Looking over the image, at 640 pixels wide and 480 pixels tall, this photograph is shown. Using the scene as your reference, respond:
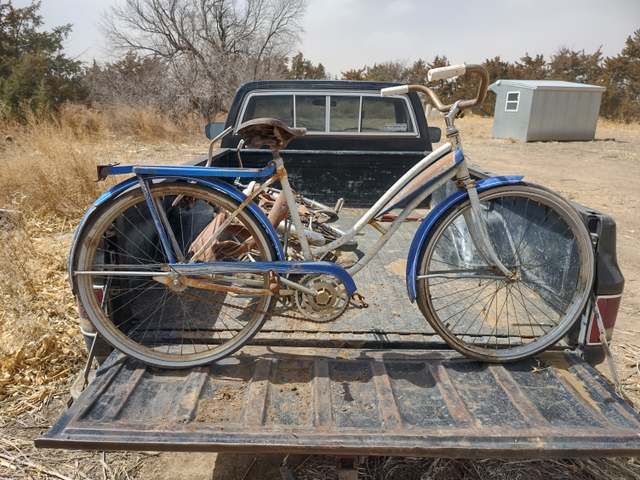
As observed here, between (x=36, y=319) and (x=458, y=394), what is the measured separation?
3039 millimetres

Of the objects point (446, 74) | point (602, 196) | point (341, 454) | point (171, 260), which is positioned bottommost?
point (602, 196)

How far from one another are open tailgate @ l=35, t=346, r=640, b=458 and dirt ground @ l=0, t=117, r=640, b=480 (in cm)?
62

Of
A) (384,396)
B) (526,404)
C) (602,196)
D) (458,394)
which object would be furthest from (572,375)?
(602,196)

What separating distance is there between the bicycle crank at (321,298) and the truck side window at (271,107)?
2567mm

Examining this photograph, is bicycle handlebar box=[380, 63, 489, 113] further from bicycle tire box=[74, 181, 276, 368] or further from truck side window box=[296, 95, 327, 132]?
truck side window box=[296, 95, 327, 132]

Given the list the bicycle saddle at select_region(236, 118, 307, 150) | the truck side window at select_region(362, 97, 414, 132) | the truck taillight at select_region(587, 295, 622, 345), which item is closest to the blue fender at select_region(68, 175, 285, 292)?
the bicycle saddle at select_region(236, 118, 307, 150)

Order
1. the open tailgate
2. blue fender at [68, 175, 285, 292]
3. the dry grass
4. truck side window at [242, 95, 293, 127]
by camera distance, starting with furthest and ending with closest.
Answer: truck side window at [242, 95, 293, 127], the dry grass, blue fender at [68, 175, 285, 292], the open tailgate

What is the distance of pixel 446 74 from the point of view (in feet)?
7.27

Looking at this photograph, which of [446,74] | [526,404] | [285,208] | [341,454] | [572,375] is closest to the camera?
[341,454]

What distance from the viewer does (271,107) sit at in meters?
4.49

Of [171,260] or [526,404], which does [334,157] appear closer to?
[171,260]

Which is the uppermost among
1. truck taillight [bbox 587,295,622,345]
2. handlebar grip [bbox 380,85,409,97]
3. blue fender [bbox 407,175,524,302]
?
handlebar grip [bbox 380,85,409,97]

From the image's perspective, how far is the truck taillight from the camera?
2111mm

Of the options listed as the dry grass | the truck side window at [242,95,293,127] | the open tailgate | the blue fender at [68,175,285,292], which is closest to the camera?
the open tailgate
